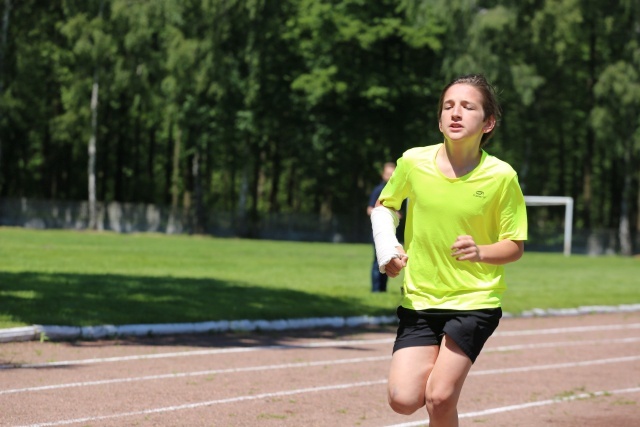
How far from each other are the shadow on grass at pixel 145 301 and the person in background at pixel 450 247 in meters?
8.48

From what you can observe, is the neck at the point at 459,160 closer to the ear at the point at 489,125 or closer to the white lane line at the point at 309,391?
the ear at the point at 489,125

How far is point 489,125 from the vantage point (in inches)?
218

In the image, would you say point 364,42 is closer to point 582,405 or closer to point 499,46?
point 499,46

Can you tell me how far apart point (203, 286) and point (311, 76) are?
3670 cm

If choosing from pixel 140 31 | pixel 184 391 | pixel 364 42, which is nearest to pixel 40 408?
pixel 184 391

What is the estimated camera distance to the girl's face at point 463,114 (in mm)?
5387

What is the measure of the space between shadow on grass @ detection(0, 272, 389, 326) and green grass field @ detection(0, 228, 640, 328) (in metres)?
0.02

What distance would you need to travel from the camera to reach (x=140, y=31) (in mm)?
50469

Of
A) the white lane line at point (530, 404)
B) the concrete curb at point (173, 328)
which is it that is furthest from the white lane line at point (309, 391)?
the concrete curb at point (173, 328)

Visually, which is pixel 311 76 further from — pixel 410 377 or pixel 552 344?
pixel 410 377

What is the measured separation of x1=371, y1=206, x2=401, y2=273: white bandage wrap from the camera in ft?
16.8

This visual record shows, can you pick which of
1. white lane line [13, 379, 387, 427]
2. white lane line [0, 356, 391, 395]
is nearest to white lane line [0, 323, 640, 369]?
white lane line [0, 356, 391, 395]

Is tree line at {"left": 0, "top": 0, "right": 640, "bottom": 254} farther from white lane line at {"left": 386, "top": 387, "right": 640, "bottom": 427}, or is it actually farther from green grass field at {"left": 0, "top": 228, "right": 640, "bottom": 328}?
white lane line at {"left": 386, "top": 387, "right": 640, "bottom": 427}

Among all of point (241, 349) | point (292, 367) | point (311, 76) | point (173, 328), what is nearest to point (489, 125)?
point (292, 367)
